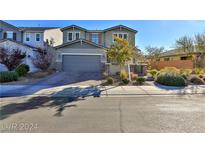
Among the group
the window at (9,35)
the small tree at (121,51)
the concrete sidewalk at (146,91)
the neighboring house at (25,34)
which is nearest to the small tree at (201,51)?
the small tree at (121,51)

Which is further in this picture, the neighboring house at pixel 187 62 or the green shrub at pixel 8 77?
the neighboring house at pixel 187 62

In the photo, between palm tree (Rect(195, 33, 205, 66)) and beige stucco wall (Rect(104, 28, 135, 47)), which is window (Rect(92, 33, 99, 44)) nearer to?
beige stucco wall (Rect(104, 28, 135, 47))

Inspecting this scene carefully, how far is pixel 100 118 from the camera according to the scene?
21.0 ft

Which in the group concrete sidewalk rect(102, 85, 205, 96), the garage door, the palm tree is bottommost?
concrete sidewalk rect(102, 85, 205, 96)

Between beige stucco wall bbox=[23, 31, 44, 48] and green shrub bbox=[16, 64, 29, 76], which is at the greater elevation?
beige stucco wall bbox=[23, 31, 44, 48]

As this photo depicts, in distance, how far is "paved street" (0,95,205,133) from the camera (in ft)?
17.9

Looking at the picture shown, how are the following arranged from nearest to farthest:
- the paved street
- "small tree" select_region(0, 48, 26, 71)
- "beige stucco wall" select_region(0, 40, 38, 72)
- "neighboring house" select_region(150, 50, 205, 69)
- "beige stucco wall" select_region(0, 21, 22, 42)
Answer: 1. the paved street
2. "small tree" select_region(0, 48, 26, 71)
3. "beige stucco wall" select_region(0, 40, 38, 72)
4. "beige stucco wall" select_region(0, 21, 22, 42)
5. "neighboring house" select_region(150, 50, 205, 69)

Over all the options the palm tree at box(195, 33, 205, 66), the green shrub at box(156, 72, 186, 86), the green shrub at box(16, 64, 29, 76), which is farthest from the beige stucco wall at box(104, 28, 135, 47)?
the green shrub at box(156, 72, 186, 86)

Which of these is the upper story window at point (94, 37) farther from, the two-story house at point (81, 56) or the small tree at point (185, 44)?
the small tree at point (185, 44)

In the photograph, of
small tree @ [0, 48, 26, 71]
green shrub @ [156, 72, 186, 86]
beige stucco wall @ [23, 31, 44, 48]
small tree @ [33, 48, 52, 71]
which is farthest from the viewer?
beige stucco wall @ [23, 31, 44, 48]

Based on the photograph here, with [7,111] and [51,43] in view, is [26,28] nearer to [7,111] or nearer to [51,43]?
[51,43]

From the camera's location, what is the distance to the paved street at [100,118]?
17.9ft

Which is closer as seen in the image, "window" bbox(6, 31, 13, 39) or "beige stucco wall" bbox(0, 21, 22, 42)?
"beige stucco wall" bbox(0, 21, 22, 42)
